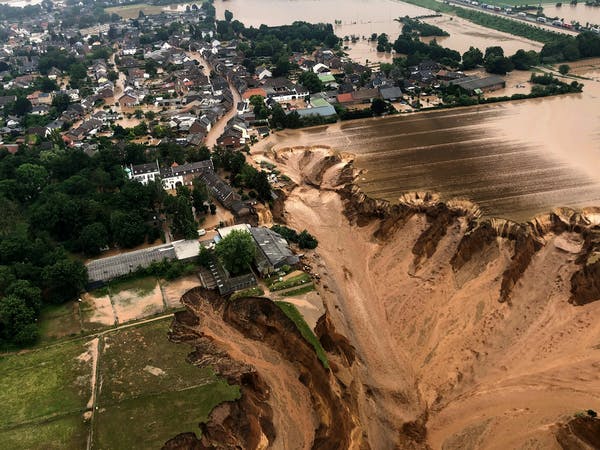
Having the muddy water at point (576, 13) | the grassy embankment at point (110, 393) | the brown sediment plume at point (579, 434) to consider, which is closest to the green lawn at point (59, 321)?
the grassy embankment at point (110, 393)

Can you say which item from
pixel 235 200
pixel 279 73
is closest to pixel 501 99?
pixel 279 73

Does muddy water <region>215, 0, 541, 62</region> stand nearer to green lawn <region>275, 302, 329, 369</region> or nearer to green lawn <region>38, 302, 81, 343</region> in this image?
green lawn <region>275, 302, 329, 369</region>

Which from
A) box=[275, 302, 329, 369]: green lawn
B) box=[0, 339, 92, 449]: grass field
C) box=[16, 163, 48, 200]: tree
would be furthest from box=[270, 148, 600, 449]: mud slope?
box=[16, 163, 48, 200]: tree

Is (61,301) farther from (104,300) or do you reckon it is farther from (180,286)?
(180,286)

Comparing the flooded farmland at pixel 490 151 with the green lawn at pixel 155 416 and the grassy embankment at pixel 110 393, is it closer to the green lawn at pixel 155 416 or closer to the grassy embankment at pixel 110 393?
the grassy embankment at pixel 110 393

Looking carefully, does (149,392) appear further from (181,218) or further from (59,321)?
(181,218)

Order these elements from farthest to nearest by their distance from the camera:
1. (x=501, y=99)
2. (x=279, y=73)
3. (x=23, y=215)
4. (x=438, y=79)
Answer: (x=279, y=73), (x=438, y=79), (x=501, y=99), (x=23, y=215)

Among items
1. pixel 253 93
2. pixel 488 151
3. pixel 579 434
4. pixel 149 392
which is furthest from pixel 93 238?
pixel 253 93
